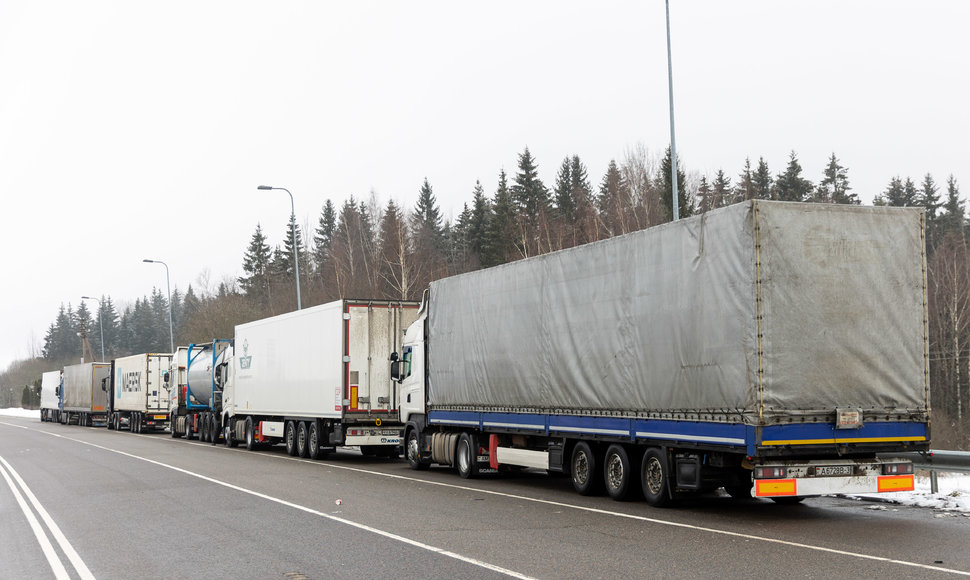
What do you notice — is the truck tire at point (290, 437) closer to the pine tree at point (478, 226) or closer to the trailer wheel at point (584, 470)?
the trailer wheel at point (584, 470)

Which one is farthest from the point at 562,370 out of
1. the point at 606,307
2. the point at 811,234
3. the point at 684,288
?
the point at 811,234

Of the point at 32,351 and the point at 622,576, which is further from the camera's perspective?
the point at 32,351

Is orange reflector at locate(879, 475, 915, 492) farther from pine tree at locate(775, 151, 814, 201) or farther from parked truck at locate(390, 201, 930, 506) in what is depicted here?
pine tree at locate(775, 151, 814, 201)

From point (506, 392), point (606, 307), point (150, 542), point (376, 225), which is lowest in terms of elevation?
point (150, 542)

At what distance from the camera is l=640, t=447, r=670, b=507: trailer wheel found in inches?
490

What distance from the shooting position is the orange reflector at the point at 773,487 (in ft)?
35.9

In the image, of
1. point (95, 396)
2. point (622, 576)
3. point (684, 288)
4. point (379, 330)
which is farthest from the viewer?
point (95, 396)

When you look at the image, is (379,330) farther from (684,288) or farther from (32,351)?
(32,351)

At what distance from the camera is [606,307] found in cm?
1380

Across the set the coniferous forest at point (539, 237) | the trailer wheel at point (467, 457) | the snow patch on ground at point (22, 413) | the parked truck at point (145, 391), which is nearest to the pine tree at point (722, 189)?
the coniferous forest at point (539, 237)

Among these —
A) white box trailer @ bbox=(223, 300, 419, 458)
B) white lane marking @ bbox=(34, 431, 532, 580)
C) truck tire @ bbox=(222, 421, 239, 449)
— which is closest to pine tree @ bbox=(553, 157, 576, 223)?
truck tire @ bbox=(222, 421, 239, 449)

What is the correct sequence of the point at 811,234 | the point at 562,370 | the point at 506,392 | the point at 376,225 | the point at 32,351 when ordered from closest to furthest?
the point at 811,234, the point at 562,370, the point at 506,392, the point at 376,225, the point at 32,351

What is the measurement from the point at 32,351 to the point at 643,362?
569 feet

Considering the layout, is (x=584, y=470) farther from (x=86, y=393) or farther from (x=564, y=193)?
(x=564, y=193)
